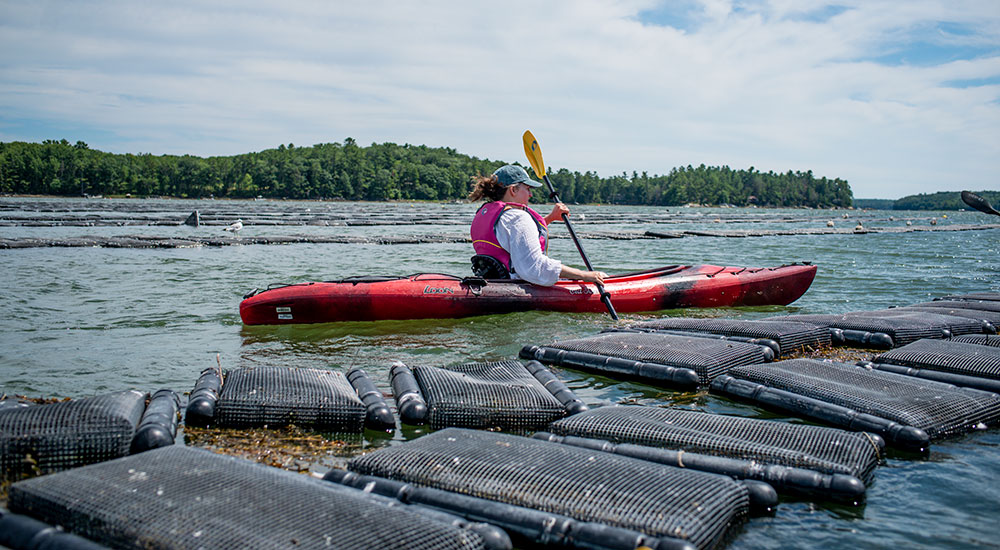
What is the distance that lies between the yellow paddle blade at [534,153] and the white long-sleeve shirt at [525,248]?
9.09ft

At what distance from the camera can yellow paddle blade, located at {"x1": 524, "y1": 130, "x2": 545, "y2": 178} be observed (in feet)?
35.1

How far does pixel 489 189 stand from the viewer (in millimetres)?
8008

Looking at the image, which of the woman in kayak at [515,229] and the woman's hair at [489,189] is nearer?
the woman in kayak at [515,229]

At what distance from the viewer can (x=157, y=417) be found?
3.68m

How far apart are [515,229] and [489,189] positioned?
1.90 feet

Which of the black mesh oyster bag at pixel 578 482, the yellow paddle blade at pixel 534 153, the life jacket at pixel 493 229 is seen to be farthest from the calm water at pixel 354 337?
the yellow paddle blade at pixel 534 153

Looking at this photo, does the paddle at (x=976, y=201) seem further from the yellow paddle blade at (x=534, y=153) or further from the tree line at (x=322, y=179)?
the tree line at (x=322, y=179)

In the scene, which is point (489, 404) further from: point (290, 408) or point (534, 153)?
point (534, 153)

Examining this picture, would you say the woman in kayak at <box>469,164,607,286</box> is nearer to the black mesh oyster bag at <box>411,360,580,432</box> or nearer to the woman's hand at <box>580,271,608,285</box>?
the woman's hand at <box>580,271,608,285</box>

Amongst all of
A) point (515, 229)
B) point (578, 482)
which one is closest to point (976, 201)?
point (515, 229)

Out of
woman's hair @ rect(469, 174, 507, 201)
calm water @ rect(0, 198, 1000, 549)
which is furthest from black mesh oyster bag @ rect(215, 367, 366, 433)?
woman's hair @ rect(469, 174, 507, 201)

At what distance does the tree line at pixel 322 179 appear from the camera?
116875mm

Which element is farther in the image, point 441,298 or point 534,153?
point 534,153

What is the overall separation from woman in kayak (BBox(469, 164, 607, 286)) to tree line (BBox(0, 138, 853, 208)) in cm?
12666
